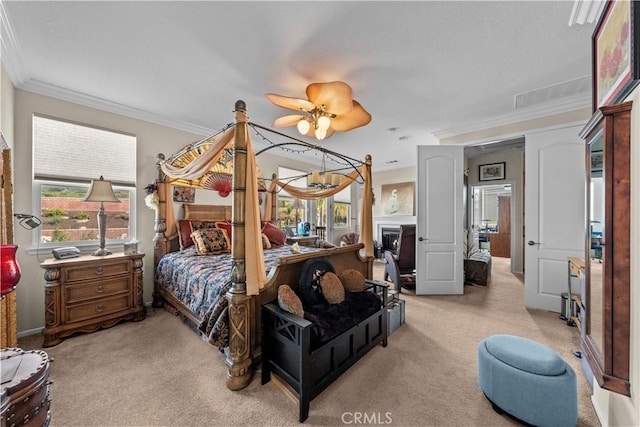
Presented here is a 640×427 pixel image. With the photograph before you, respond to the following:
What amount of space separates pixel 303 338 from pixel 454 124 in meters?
3.99

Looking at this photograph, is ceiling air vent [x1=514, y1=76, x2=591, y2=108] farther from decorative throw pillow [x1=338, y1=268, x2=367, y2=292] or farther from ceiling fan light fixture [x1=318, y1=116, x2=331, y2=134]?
decorative throw pillow [x1=338, y1=268, x2=367, y2=292]

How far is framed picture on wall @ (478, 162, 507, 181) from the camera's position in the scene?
5531mm

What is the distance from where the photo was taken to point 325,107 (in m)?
2.28

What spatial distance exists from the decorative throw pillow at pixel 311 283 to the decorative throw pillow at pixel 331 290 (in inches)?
1.6

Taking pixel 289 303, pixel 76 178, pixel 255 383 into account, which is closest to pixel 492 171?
pixel 289 303

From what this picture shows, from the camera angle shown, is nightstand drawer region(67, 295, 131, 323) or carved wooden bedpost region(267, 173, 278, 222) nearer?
nightstand drawer region(67, 295, 131, 323)

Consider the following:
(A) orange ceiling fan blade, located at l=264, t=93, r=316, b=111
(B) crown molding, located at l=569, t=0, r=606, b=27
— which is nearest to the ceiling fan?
(A) orange ceiling fan blade, located at l=264, t=93, r=316, b=111

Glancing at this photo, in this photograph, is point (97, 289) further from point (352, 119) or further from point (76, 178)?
point (352, 119)

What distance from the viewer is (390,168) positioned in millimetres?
7211

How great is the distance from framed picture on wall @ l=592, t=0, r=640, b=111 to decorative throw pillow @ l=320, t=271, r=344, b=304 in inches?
82.5

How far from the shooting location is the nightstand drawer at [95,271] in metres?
2.52

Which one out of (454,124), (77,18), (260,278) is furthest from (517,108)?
(77,18)

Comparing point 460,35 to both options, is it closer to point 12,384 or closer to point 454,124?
point 454,124

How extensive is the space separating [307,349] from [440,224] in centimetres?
325
